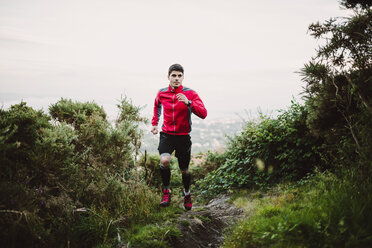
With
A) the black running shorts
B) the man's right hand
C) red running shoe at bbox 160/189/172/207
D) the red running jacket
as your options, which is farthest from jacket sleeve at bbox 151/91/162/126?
red running shoe at bbox 160/189/172/207

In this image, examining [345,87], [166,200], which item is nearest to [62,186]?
[166,200]

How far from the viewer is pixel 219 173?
21.5 feet

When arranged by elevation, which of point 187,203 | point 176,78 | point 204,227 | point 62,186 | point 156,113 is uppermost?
point 176,78

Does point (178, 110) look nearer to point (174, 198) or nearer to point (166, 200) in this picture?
point (166, 200)

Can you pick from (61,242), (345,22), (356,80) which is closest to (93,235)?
(61,242)

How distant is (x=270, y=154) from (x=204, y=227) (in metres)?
2.73

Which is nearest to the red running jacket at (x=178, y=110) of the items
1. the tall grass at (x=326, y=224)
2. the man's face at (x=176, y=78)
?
the man's face at (x=176, y=78)

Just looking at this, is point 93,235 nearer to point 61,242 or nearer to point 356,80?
point 61,242

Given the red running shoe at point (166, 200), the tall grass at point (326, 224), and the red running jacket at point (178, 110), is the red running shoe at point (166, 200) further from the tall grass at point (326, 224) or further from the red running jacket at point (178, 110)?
the tall grass at point (326, 224)

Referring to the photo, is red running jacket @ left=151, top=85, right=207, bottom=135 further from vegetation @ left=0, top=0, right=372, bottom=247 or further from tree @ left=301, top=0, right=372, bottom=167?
tree @ left=301, top=0, right=372, bottom=167

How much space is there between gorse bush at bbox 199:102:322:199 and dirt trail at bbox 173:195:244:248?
4.08 ft

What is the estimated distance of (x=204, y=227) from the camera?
3838mm

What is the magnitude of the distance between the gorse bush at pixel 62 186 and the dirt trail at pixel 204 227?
26.0 inches

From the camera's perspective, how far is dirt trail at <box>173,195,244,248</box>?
11.0 ft
